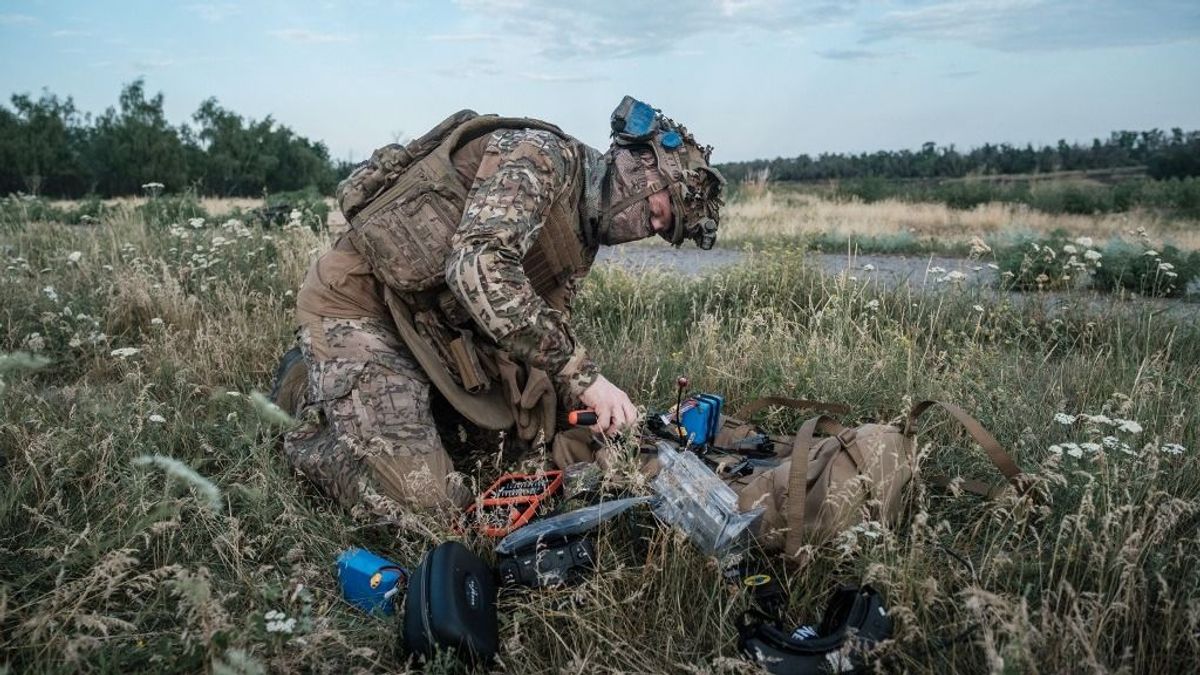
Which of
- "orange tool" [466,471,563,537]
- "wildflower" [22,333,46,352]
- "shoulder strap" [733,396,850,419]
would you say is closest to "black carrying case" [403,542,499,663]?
"orange tool" [466,471,563,537]

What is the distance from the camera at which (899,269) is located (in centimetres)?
1026

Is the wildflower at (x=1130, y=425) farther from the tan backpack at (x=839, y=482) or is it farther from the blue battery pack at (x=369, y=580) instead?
the blue battery pack at (x=369, y=580)

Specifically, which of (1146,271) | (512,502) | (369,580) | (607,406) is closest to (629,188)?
(607,406)

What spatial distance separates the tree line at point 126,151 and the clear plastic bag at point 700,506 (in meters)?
35.3

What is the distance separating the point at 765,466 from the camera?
3436mm

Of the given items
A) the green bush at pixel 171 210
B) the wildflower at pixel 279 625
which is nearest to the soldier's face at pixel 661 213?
the wildflower at pixel 279 625

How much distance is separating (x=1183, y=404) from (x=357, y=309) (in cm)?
375

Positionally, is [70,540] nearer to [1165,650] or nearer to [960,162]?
[1165,650]

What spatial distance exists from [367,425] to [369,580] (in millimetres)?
952

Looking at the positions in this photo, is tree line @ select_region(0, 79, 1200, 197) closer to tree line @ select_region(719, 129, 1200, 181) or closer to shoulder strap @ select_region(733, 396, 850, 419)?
tree line @ select_region(719, 129, 1200, 181)

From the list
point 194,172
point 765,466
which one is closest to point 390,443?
→ point 765,466

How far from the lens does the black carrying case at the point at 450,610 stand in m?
2.41

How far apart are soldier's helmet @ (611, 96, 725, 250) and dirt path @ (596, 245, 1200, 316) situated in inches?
71.0

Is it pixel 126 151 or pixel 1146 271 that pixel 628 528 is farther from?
pixel 126 151
